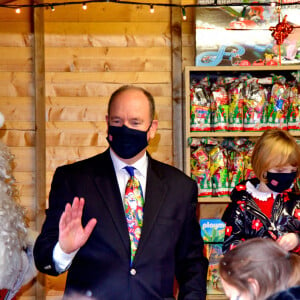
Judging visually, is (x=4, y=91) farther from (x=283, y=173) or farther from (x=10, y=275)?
(x=283, y=173)

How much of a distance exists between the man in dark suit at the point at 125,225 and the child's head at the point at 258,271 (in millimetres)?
639

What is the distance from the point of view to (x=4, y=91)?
4348mm

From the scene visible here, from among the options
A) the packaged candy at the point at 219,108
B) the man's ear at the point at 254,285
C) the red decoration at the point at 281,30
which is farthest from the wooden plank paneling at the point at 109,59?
the man's ear at the point at 254,285

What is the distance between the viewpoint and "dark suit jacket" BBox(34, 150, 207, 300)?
8.35 feet

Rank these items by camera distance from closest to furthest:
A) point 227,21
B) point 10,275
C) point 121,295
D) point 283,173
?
point 121,295, point 283,173, point 10,275, point 227,21

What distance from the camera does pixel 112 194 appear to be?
2.65 metres

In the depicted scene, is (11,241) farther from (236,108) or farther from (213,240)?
(236,108)

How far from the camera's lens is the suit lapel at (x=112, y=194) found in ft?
8.44

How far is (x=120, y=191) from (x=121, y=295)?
44 cm

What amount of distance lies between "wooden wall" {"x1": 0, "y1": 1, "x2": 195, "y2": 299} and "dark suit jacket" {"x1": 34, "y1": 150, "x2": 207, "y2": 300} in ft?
5.29

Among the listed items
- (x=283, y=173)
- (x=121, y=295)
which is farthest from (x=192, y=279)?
(x=283, y=173)

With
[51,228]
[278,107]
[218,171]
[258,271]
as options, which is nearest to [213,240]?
[218,171]

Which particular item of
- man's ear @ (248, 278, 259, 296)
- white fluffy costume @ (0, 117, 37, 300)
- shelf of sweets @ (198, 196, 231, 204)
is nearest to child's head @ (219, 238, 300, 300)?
man's ear @ (248, 278, 259, 296)

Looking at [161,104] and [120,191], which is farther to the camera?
[161,104]
